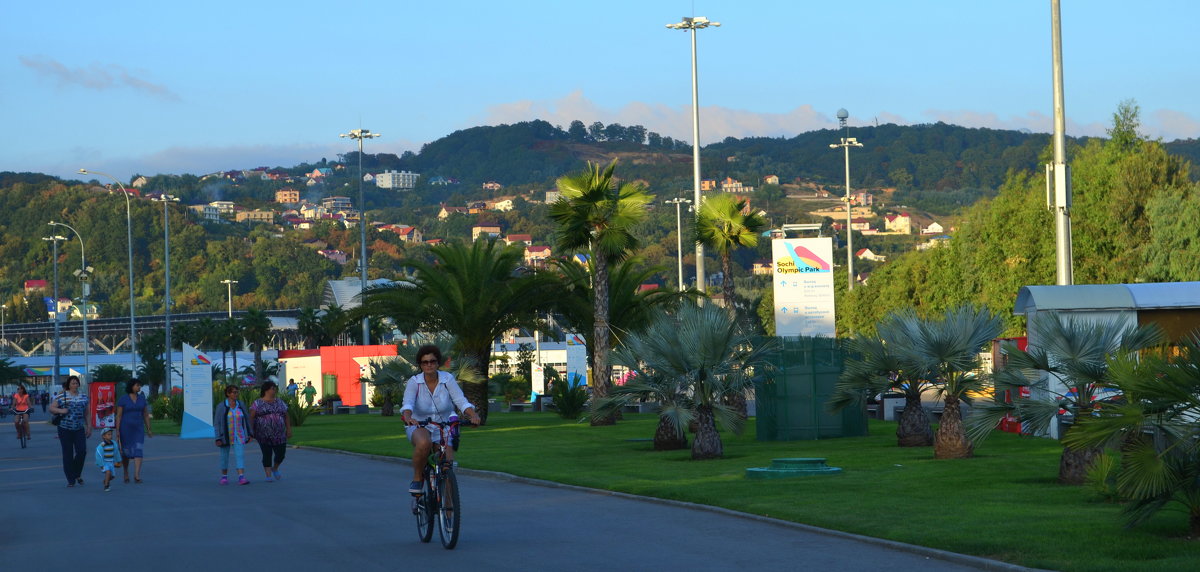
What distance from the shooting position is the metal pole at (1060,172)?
21.2 metres

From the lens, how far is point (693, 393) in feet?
74.2

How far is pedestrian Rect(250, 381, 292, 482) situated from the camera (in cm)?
1962

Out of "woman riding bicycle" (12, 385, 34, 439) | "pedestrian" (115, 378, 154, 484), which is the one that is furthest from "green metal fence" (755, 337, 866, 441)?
"woman riding bicycle" (12, 385, 34, 439)

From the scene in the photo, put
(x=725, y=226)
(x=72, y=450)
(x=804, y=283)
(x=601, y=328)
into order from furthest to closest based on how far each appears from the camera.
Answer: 1. (x=725, y=226)
2. (x=601, y=328)
3. (x=804, y=283)
4. (x=72, y=450)

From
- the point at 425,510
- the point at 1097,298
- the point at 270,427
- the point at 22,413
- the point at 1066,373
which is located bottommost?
the point at 22,413

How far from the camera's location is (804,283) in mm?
29641

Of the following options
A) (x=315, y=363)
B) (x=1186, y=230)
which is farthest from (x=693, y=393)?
(x=315, y=363)

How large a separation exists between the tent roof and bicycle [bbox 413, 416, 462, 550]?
1192 cm

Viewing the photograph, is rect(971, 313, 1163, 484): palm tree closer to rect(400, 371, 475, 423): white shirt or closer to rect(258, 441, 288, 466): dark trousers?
rect(400, 371, 475, 423): white shirt

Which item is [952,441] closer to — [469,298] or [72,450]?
[72,450]

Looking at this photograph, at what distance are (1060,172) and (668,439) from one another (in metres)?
8.03

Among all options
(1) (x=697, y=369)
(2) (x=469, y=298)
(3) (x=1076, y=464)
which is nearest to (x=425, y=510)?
(3) (x=1076, y=464)

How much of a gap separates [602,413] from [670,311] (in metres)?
12.5

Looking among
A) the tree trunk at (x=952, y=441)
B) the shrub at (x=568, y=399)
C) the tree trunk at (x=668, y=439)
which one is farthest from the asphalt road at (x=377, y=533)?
the shrub at (x=568, y=399)
